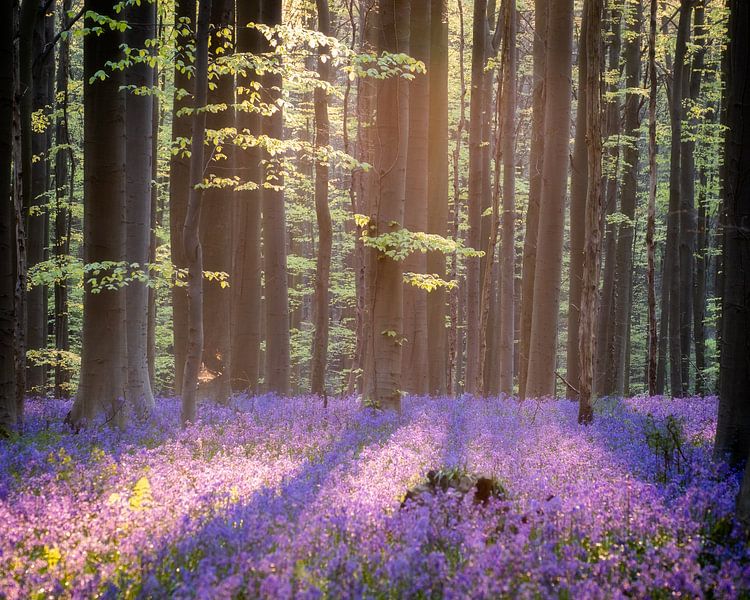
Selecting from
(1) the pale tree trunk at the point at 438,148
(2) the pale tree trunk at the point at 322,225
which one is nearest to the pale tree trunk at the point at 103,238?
(2) the pale tree trunk at the point at 322,225

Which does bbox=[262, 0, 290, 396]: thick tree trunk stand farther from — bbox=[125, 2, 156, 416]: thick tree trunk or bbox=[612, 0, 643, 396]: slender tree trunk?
bbox=[612, 0, 643, 396]: slender tree trunk

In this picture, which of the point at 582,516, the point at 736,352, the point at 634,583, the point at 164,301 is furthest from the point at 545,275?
the point at 164,301

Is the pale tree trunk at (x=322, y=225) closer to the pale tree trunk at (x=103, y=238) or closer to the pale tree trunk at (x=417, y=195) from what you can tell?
the pale tree trunk at (x=417, y=195)

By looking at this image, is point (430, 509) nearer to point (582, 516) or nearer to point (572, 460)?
point (582, 516)

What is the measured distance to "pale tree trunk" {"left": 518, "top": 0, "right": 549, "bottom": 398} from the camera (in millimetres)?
18344

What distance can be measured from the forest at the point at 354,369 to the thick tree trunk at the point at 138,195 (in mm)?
41

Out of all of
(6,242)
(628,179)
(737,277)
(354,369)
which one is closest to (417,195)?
(737,277)

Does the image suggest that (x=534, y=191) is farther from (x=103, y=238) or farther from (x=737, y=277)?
(x=103, y=238)

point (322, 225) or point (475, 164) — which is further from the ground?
point (475, 164)

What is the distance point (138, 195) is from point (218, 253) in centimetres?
260

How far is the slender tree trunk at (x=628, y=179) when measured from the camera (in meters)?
23.7

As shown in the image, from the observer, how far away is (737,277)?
796 cm

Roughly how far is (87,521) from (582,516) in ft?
12.4

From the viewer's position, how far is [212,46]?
47.0 feet
